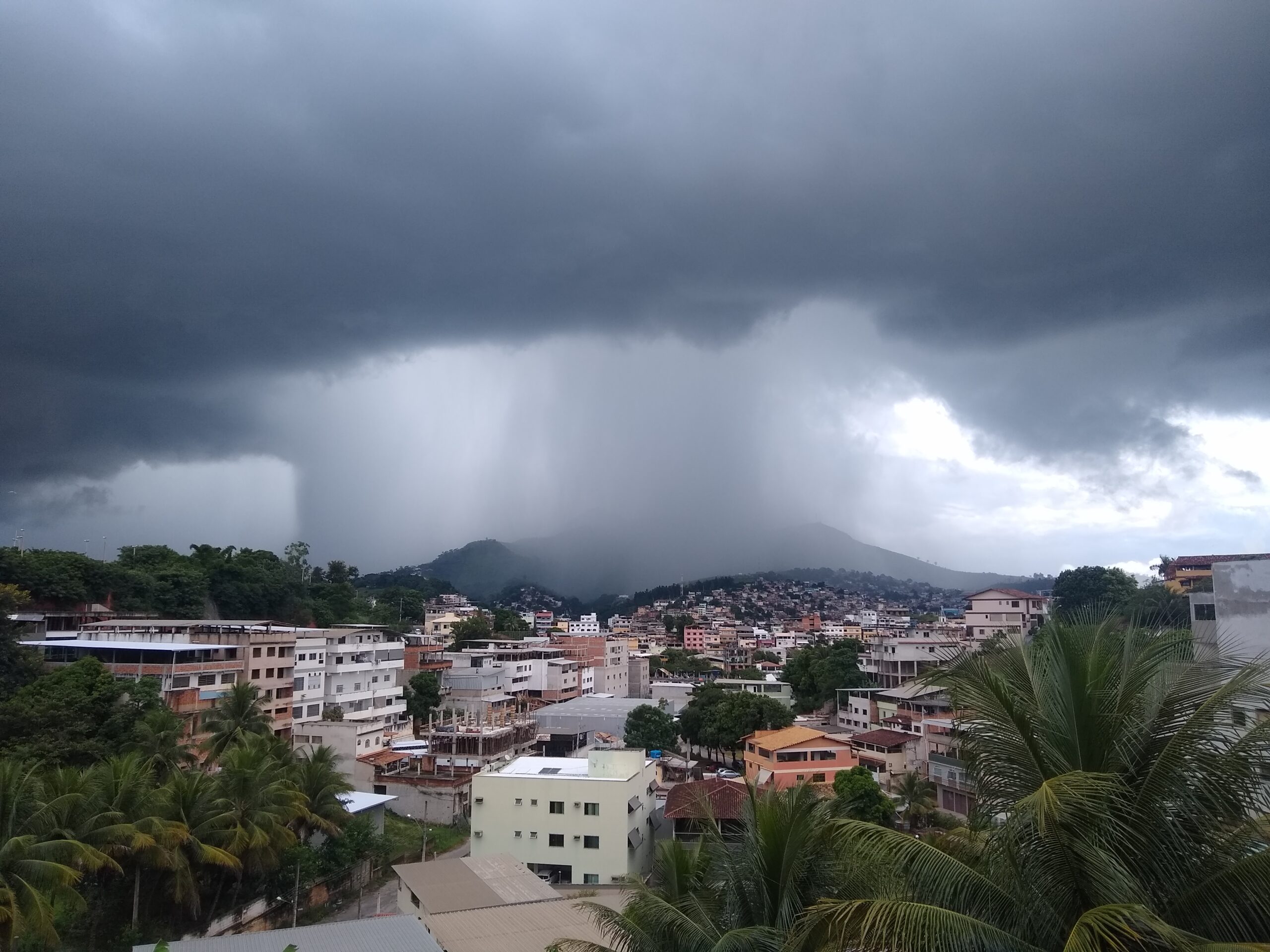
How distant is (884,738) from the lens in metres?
Result: 46.8

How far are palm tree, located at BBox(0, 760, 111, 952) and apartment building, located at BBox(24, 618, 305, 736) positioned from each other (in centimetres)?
1840

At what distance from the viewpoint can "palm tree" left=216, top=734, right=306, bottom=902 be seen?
23.6 metres

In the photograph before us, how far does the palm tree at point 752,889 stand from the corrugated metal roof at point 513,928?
10.3 metres

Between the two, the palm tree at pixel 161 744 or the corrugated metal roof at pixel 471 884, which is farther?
the palm tree at pixel 161 744

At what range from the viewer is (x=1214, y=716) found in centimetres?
527

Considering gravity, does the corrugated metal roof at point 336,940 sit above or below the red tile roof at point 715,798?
above

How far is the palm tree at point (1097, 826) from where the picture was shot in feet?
16.3

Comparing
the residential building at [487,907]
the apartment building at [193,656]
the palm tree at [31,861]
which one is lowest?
the residential building at [487,907]

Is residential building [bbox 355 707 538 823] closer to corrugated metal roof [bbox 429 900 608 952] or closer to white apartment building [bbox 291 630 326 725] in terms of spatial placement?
white apartment building [bbox 291 630 326 725]

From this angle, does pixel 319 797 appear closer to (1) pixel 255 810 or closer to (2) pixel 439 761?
(1) pixel 255 810

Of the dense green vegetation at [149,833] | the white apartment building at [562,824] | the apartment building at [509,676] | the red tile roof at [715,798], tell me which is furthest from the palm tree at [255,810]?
the apartment building at [509,676]

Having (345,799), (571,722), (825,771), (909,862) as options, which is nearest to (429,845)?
(345,799)

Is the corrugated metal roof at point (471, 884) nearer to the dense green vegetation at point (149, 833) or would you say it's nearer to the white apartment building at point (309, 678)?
the dense green vegetation at point (149, 833)

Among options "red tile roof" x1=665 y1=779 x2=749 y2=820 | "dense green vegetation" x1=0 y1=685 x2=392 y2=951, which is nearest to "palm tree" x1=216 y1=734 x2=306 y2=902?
"dense green vegetation" x1=0 y1=685 x2=392 y2=951
